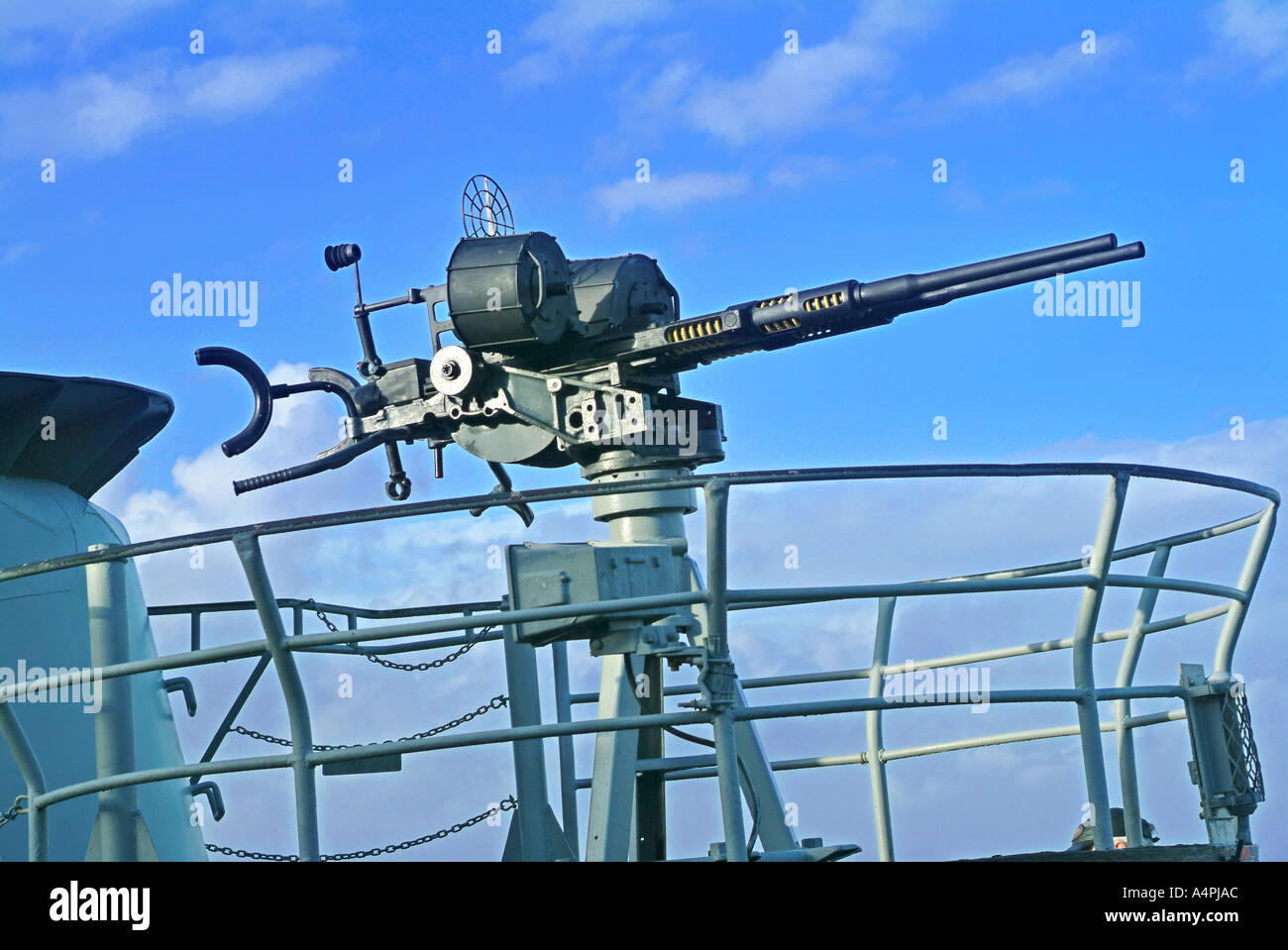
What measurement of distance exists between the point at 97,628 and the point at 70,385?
1.65m

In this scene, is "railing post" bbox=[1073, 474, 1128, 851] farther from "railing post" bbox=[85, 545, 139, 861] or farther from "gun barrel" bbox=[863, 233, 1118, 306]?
"railing post" bbox=[85, 545, 139, 861]

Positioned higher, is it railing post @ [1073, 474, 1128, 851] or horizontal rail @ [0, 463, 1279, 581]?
horizontal rail @ [0, 463, 1279, 581]

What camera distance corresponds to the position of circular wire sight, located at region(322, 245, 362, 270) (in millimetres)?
7246

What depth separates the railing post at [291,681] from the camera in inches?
152

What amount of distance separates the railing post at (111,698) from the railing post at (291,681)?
639 millimetres

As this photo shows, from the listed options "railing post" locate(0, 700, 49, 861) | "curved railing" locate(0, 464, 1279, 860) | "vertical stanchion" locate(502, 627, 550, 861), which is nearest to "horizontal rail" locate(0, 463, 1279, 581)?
"curved railing" locate(0, 464, 1279, 860)

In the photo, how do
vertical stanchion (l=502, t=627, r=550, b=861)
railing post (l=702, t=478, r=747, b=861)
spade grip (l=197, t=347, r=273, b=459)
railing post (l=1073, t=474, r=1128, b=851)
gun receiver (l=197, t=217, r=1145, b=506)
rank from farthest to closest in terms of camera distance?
spade grip (l=197, t=347, r=273, b=459) → gun receiver (l=197, t=217, r=1145, b=506) → vertical stanchion (l=502, t=627, r=550, b=861) → railing post (l=1073, t=474, r=1128, b=851) → railing post (l=702, t=478, r=747, b=861)

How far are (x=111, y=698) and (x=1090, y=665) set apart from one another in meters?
2.69

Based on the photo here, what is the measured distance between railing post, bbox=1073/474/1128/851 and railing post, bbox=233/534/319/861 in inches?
80.1

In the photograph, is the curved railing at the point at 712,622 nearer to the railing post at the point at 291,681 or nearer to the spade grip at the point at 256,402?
the railing post at the point at 291,681

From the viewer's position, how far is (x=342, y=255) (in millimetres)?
7262
